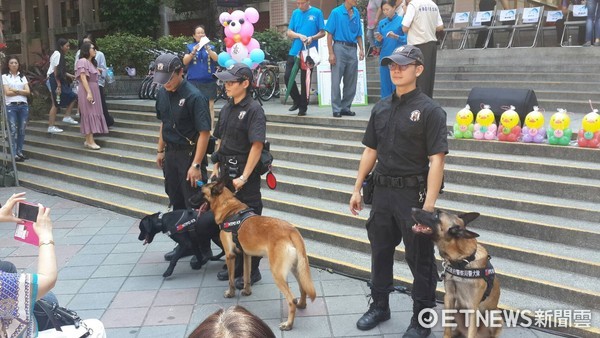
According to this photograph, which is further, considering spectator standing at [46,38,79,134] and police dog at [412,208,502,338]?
spectator standing at [46,38,79,134]

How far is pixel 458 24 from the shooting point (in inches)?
561

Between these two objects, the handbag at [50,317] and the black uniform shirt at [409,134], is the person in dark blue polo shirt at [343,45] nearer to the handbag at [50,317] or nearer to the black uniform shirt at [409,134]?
the black uniform shirt at [409,134]

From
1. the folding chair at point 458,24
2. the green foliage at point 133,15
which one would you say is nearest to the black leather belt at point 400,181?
the folding chair at point 458,24

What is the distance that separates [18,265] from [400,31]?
5.93 metres

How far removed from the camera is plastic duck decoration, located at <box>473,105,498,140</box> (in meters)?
6.70

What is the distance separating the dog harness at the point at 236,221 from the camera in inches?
183

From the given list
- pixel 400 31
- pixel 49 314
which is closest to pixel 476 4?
pixel 400 31

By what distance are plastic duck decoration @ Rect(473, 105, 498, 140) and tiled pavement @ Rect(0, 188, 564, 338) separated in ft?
9.05

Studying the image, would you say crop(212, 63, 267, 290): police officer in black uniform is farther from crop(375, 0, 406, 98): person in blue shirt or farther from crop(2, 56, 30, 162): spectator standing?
crop(2, 56, 30, 162): spectator standing

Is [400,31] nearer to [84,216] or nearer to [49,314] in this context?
[84,216]

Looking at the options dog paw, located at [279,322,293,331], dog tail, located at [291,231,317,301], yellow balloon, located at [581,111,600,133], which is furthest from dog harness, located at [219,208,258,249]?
yellow balloon, located at [581,111,600,133]

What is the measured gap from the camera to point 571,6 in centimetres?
1228

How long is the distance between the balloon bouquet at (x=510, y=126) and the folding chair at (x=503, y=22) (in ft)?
22.3

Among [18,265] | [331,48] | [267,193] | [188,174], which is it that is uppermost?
[331,48]
